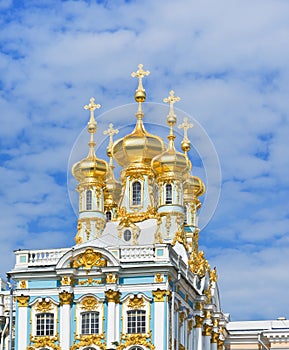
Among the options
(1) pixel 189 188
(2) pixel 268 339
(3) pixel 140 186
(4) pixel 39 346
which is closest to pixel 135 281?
(4) pixel 39 346

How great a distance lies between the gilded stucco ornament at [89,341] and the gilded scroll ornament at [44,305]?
79.5 inches

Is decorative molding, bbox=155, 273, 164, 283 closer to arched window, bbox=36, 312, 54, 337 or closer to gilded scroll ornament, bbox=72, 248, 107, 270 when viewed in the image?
gilded scroll ornament, bbox=72, 248, 107, 270

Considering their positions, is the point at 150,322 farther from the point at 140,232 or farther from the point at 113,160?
the point at 113,160

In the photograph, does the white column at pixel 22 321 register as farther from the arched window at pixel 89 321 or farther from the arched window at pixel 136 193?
the arched window at pixel 136 193

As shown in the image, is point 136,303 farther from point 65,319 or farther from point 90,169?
point 90,169

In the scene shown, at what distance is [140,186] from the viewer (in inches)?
2194

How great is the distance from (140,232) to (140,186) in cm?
335

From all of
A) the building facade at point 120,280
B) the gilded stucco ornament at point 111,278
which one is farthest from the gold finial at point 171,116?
the gilded stucco ornament at point 111,278

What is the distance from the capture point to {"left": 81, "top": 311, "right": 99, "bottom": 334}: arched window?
152ft

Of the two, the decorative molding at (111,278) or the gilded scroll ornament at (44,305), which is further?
the gilded scroll ornament at (44,305)

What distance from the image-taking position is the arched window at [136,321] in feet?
150

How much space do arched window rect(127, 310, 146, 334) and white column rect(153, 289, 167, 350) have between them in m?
0.62

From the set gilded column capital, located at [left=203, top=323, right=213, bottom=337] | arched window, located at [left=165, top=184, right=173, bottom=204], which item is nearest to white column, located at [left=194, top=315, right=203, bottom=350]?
gilded column capital, located at [left=203, top=323, right=213, bottom=337]

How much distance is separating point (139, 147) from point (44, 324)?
1315cm
